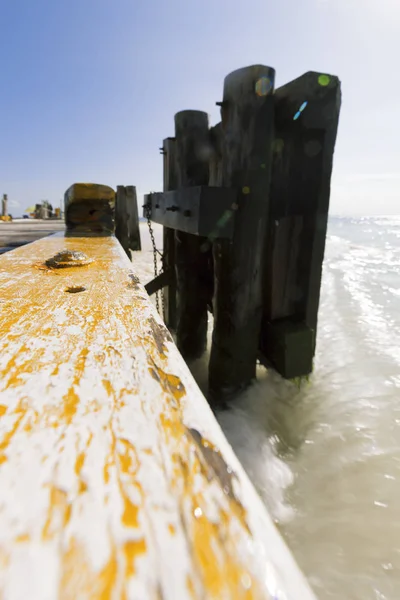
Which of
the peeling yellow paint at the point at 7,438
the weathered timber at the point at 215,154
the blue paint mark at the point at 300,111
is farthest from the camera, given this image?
the weathered timber at the point at 215,154

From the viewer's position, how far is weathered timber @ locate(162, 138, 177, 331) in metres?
3.48

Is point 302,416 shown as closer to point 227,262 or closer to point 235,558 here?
point 227,262

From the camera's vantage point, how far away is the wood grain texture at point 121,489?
27cm

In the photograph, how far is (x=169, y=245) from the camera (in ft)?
13.4

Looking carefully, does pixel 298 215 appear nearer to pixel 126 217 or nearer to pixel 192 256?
pixel 192 256

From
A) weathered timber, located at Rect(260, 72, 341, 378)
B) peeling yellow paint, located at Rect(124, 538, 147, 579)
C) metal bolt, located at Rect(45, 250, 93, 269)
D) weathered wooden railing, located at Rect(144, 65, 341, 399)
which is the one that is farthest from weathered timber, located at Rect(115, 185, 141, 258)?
peeling yellow paint, located at Rect(124, 538, 147, 579)

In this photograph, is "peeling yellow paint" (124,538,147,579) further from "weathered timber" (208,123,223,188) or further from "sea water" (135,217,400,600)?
"weathered timber" (208,123,223,188)

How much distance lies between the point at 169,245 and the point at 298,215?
6.61 feet

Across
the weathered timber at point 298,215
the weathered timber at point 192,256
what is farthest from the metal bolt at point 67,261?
the weathered timber at point 192,256

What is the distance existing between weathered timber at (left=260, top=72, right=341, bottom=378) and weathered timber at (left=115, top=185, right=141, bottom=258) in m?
4.34

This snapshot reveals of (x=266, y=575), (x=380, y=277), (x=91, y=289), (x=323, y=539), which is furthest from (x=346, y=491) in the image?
(x=380, y=277)

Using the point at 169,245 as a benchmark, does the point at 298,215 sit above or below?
above

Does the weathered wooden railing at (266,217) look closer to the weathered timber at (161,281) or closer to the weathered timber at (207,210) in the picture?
the weathered timber at (207,210)

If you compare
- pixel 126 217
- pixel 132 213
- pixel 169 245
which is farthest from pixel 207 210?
pixel 132 213
